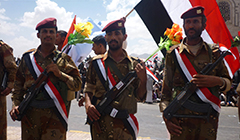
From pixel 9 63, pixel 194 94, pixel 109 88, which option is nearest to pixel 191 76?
pixel 194 94

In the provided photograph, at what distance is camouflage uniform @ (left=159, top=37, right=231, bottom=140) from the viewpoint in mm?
2572

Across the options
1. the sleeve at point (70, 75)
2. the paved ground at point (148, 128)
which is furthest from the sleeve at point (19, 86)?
the paved ground at point (148, 128)

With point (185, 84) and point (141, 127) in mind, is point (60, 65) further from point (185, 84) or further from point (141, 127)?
point (141, 127)

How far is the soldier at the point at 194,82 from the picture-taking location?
2.56m

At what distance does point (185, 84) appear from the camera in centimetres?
263

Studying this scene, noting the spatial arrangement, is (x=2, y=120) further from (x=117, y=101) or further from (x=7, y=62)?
(x=117, y=101)

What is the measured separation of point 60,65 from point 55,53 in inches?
7.6

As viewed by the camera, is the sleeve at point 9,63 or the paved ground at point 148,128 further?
the paved ground at point 148,128

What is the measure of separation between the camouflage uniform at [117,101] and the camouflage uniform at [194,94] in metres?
0.42

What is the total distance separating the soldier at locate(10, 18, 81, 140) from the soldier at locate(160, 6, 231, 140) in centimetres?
132

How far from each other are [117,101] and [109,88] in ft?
0.63

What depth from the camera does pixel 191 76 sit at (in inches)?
103

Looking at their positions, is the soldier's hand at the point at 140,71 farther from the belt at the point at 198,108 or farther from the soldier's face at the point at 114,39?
the belt at the point at 198,108

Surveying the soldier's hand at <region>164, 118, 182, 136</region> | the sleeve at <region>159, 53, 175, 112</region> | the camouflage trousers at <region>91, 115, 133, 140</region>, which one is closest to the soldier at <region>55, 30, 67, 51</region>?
the camouflage trousers at <region>91, 115, 133, 140</region>
